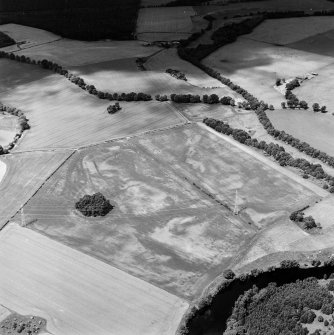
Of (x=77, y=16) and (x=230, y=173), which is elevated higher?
(x=77, y=16)

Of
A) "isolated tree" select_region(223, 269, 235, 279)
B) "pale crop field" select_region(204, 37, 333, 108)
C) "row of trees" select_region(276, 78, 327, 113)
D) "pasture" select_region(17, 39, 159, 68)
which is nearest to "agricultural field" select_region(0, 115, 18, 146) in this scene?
"pasture" select_region(17, 39, 159, 68)

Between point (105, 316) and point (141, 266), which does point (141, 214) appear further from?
point (105, 316)

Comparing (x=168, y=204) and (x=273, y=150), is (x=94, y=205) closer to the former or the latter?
(x=168, y=204)

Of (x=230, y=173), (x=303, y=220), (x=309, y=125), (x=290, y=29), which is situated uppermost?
(x=290, y=29)

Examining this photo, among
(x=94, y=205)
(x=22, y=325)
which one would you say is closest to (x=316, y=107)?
(x=94, y=205)

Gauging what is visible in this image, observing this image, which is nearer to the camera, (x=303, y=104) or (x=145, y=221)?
(x=145, y=221)

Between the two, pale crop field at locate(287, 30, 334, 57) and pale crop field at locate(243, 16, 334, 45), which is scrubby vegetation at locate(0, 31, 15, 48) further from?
pale crop field at locate(287, 30, 334, 57)

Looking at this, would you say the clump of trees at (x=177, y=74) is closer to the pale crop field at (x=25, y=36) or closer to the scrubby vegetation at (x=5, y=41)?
the pale crop field at (x=25, y=36)

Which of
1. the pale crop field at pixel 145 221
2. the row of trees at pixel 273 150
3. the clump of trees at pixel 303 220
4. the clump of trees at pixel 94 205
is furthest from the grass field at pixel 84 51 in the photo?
the clump of trees at pixel 303 220
